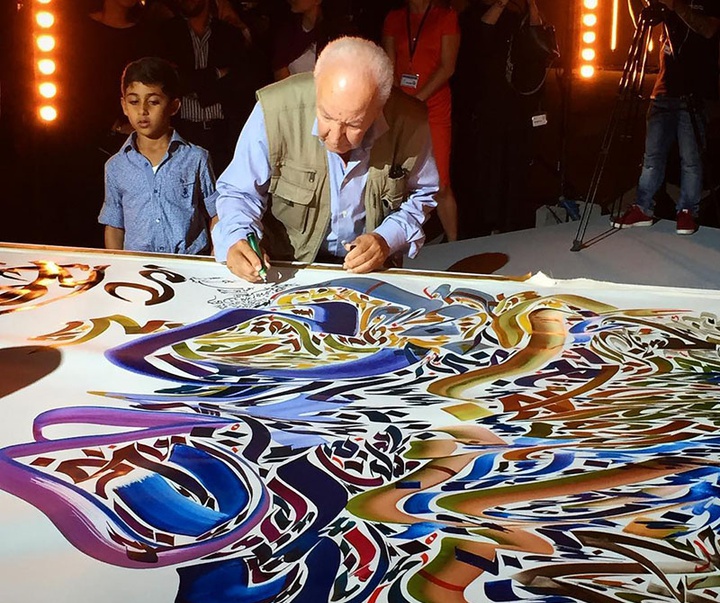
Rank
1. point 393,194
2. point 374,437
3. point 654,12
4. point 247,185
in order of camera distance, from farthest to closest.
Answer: point 654,12, point 393,194, point 247,185, point 374,437

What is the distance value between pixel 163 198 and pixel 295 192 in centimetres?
57

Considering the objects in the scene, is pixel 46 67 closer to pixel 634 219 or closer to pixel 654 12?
pixel 654 12

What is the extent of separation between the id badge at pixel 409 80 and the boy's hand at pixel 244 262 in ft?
7.11

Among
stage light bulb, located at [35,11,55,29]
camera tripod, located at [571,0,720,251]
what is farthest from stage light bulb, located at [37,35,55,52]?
camera tripod, located at [571,0,720,251]

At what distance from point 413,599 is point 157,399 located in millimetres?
603

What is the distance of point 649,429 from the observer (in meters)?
1.24

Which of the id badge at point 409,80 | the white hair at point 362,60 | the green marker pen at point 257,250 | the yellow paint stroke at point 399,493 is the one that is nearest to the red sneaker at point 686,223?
the id badge at point 409,80

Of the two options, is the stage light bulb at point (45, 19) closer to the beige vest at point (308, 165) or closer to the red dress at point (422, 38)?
the red dress at point (422, 38)

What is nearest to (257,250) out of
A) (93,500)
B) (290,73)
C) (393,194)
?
(393,194)

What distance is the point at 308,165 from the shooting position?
2.03 m

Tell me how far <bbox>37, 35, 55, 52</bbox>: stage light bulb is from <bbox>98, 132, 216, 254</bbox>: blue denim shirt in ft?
3.59

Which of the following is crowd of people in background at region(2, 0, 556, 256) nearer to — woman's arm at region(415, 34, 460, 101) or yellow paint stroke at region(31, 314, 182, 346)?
woman's arm at region(415, 34, 460, 101)

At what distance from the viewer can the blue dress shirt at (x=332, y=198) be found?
1.92 meters

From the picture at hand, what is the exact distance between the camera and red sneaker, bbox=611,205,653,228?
173 inches
